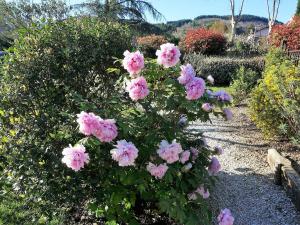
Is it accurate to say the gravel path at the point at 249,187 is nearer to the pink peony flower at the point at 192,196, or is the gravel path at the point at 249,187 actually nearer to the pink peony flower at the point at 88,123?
the pink peony flower at the point at 192,196

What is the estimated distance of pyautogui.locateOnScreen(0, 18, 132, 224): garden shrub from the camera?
10.4ft

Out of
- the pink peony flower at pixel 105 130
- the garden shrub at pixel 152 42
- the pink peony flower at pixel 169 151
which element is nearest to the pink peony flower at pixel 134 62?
the pink peony flower at pixel 105 130

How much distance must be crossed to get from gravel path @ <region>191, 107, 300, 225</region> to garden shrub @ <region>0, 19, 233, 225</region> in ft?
3.44

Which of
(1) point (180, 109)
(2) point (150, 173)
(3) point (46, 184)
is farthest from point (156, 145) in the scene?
(3) point (46, 184)

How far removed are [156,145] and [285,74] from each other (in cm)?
368

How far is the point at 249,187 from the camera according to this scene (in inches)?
187

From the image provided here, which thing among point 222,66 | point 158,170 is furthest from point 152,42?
point 158,170

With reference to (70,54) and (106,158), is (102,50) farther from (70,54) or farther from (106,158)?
(106,158)

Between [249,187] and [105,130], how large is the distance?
2731 mm

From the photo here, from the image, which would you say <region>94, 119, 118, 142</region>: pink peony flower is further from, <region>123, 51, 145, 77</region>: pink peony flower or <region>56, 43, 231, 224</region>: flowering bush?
<region>123, 51, 145, 77</region>: pink peony flower

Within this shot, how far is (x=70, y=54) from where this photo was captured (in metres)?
3.55

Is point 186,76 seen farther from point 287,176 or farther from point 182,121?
point 287,176

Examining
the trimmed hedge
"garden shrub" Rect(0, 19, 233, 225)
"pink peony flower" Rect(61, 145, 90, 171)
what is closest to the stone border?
"garden shrub" Rect(0, 19, 233, 225)

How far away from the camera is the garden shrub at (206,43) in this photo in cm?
1833
